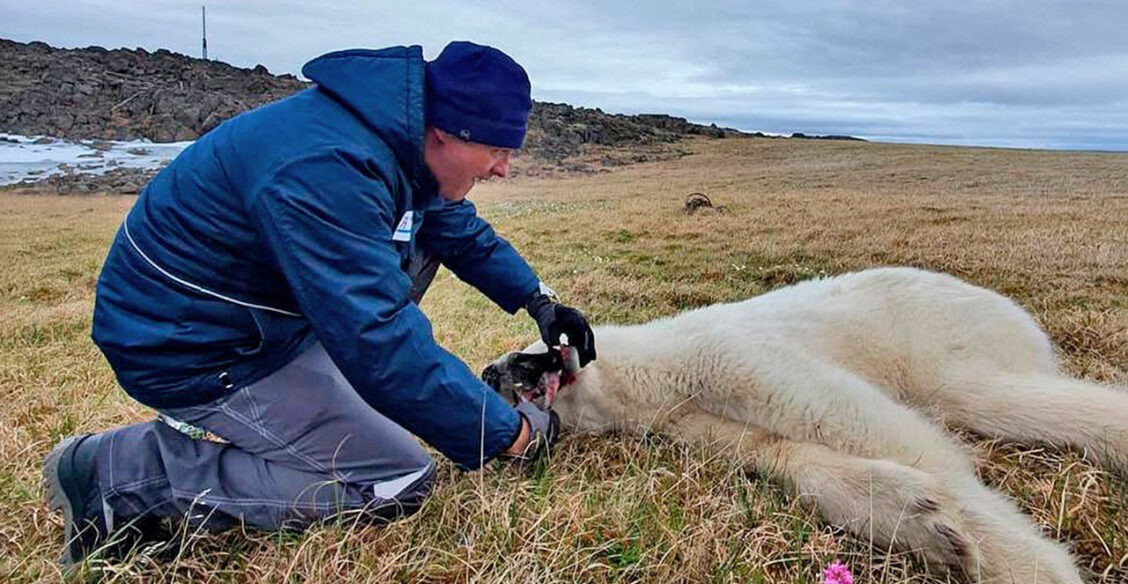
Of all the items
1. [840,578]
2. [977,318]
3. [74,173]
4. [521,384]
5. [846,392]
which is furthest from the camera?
[74,173]

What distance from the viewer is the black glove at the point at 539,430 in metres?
3.04

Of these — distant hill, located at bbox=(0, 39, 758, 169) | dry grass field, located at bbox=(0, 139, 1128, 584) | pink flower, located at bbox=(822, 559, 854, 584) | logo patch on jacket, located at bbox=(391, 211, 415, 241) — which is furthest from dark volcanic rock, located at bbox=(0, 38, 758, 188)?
pink flower, located at bbox=(822, 559, 854, 584)

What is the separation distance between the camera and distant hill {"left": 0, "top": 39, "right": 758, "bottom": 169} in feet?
185

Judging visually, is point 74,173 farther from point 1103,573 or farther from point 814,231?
point 1103,573

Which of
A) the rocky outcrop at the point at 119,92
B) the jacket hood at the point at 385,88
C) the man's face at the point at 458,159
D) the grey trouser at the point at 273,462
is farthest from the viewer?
the rocky outcrop at the point at 119,92

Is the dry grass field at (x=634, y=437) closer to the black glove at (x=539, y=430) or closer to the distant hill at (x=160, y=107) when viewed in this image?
the black glove at (x=539, y=430)

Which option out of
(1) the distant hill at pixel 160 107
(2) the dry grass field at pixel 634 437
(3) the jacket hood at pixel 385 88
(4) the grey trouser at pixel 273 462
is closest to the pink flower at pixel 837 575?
(2) the dry grass field at pixel 634 437

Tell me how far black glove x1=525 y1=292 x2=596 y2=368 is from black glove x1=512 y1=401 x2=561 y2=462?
12.4 inches

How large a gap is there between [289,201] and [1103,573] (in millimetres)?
2761

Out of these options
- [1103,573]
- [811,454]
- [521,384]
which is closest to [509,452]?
[521,384]

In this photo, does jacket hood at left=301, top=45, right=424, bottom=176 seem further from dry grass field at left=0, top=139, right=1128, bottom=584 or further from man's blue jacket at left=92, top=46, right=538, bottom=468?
dry grass field at left=0, top=139, right=1128, bottom=584

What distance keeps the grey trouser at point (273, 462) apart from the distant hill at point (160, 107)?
42715mm

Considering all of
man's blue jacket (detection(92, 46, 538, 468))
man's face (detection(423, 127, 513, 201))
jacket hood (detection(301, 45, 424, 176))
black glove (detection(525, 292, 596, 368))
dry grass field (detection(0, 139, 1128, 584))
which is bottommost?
dry grass field (detection(0, 139, 1128, 584))

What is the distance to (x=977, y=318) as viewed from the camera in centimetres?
385
